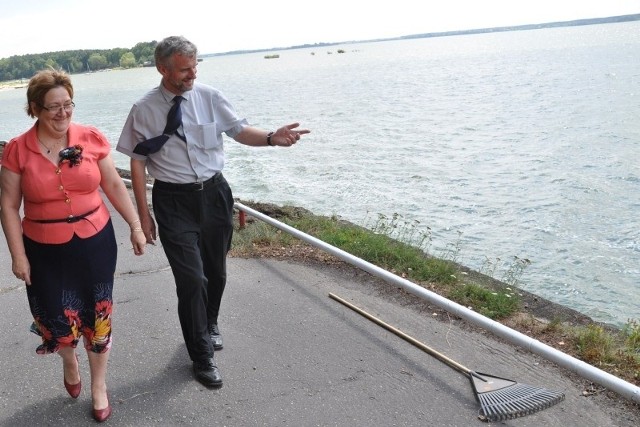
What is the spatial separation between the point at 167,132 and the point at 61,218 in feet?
2.97

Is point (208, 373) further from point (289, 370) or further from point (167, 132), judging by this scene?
point (167, 132)

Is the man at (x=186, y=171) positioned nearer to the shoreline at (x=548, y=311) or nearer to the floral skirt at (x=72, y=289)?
the floral skirt at (x=72, y=289)

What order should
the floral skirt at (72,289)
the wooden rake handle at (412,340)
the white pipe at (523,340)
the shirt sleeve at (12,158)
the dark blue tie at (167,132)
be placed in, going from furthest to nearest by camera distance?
the wooden rake handle at (412,340) → the dark blue tie at (167,132) → the white pipe at (523,340) → the floral skirt at (72,289) → the shirt sleeve at (12,158)

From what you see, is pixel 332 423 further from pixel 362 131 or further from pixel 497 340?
pixel 362 131

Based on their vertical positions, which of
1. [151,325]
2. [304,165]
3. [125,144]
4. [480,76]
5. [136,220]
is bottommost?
[480,76]

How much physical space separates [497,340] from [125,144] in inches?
116

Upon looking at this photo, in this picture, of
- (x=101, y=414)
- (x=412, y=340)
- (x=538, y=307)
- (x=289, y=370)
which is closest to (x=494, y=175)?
(x=538, y=307)

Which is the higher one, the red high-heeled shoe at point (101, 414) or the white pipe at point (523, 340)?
the white pipe at point (523, 340)

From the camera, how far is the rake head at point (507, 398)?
3998mm

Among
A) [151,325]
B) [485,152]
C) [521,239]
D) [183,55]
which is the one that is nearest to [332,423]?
[151,325]

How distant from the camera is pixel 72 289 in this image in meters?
3.85

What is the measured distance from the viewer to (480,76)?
233ft

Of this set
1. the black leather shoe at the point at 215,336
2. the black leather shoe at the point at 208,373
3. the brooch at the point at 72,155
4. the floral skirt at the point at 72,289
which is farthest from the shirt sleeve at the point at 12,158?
the black leather shoe at the point at 215,336

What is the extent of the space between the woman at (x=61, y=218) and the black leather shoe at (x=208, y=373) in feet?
2.20
